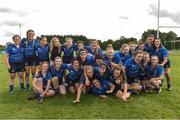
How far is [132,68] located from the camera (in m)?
8.91

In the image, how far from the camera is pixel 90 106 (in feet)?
26.3

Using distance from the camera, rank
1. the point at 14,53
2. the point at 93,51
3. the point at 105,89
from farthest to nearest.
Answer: the point at 93,51 < the point at 14,53 < the point at 105,89

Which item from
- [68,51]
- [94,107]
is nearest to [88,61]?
[68,51]

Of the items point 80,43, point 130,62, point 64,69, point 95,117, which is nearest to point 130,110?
point 95,117

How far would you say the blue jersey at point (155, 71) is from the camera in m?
8.93

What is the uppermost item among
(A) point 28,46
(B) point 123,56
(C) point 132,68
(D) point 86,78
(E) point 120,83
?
(A) point 28,46

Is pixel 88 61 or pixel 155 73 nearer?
pixel 88 61

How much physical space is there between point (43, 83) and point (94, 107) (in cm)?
177

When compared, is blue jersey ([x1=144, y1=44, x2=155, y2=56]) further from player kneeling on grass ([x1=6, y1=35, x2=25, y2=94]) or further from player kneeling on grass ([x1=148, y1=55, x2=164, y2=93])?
player kneeling on grass ([x1=6, y1=35, x2=25, y2=94])

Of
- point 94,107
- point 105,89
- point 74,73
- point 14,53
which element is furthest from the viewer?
point 14,53

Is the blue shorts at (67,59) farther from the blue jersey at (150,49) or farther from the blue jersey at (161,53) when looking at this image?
the blue jersey at (161,53)

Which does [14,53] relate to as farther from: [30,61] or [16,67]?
[30,61]

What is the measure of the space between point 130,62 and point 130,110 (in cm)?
173

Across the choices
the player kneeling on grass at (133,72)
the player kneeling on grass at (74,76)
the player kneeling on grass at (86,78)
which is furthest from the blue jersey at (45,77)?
the player kneeling on grass at (133,72)
